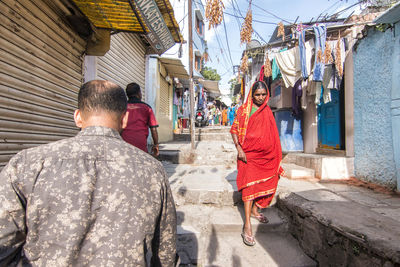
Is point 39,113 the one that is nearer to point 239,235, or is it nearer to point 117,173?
point 117,173

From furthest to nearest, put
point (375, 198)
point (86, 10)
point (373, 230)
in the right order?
point (86, 10), point (375, 198), point (373, 230)

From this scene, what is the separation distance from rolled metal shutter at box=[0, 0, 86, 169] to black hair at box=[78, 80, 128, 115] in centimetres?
226

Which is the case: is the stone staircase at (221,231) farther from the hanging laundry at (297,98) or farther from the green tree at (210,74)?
the green tree at (210,74)

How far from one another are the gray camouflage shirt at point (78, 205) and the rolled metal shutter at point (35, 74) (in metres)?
2.32

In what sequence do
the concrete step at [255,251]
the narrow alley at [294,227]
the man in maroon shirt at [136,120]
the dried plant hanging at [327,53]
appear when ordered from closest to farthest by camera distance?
the narrow alley at [294,227] < the concrete step at [255,251] < the man in maroon shirt at [136,120] < the dried plant hanging at [327,53]

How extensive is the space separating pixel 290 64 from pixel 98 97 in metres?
5.76

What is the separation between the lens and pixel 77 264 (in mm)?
822

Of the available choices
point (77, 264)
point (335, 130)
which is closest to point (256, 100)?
point (77, 264)

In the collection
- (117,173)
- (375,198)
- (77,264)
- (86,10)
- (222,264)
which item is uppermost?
(86,10)

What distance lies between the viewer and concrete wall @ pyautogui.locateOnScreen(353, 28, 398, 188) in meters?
3.37

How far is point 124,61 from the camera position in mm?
5895

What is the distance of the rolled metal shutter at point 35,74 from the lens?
2488 mm

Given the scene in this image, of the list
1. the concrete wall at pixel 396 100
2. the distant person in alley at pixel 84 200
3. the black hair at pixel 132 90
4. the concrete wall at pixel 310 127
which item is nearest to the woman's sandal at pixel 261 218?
the distant person in alley at pixel 84 200

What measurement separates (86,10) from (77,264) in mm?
3724
